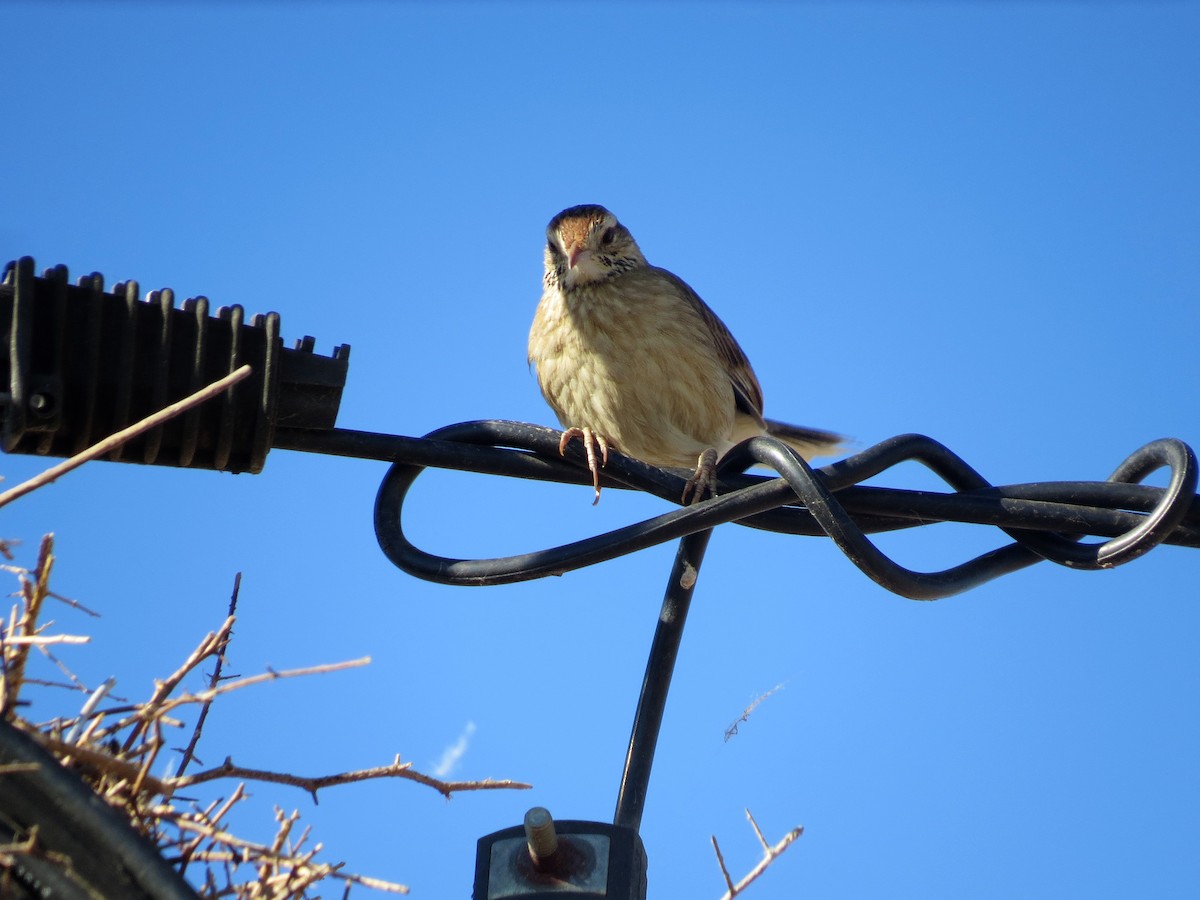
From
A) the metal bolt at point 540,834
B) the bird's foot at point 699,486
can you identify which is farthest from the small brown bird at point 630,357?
the metal bolt at point 540,834

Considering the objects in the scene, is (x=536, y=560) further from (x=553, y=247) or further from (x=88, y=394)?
(x=553, y=247)

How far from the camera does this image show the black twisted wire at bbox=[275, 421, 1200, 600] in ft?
9.10

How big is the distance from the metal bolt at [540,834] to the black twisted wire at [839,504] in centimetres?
51

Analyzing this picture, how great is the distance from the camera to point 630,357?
235 inches

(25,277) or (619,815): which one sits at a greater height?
(25,277)

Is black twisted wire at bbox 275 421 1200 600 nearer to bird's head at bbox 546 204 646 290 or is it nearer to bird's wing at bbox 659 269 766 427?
bird's head at bbox 546 204 646 290

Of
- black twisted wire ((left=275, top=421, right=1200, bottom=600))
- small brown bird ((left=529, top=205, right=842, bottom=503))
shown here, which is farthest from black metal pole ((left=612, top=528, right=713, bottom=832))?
small brown bird ((left=529, top=205, right=842, bottom=503))

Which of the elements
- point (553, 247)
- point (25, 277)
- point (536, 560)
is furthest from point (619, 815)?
point (553, 247)

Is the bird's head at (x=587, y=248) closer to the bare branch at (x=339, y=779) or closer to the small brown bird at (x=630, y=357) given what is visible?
the small brown bird at (x=630, y=357)

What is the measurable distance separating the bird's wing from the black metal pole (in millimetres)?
3463

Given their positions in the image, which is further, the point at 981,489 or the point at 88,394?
the point at 981,489

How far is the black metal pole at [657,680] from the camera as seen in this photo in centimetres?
272

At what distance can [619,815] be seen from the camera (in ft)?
8.86

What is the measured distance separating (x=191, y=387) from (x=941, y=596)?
1566mm
